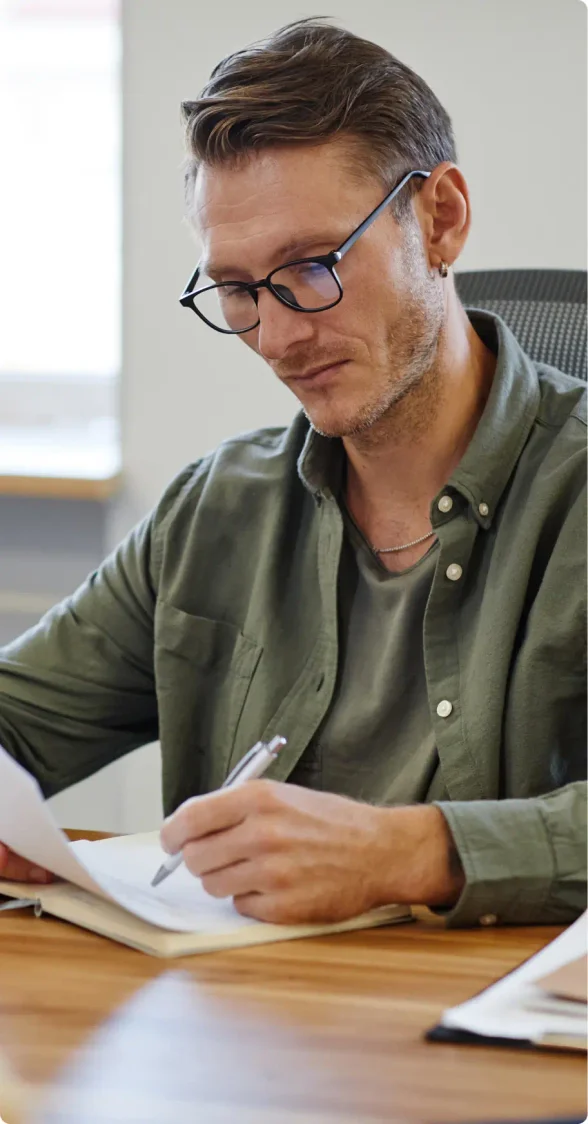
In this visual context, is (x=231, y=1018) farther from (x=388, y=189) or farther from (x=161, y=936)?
(x=388, y=189)

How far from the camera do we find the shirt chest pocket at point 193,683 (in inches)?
55.7

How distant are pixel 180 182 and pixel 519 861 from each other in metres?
1.78

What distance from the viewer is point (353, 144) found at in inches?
49.1

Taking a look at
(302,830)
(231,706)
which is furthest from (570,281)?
(302,830)

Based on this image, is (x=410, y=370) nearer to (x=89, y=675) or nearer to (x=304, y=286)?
(x=304, y=286)

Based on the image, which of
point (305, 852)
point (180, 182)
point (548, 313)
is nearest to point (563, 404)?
point (548, 313)

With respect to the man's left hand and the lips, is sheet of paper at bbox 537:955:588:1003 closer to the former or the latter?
the man's left hand

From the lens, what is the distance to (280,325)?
48.7 inches

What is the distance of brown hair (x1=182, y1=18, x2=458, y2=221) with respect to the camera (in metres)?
1.23

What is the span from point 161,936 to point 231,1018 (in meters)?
0.13

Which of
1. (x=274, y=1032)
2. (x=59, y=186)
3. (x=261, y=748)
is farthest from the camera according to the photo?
(x=59, y=186)

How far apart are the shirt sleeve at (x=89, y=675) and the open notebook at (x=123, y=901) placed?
413 mm

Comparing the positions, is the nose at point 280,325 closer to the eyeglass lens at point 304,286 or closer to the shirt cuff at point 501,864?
the eyeglass lens at point 304,286

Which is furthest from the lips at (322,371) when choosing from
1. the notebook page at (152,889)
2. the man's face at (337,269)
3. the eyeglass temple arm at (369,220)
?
the notebook page at (152,889)
